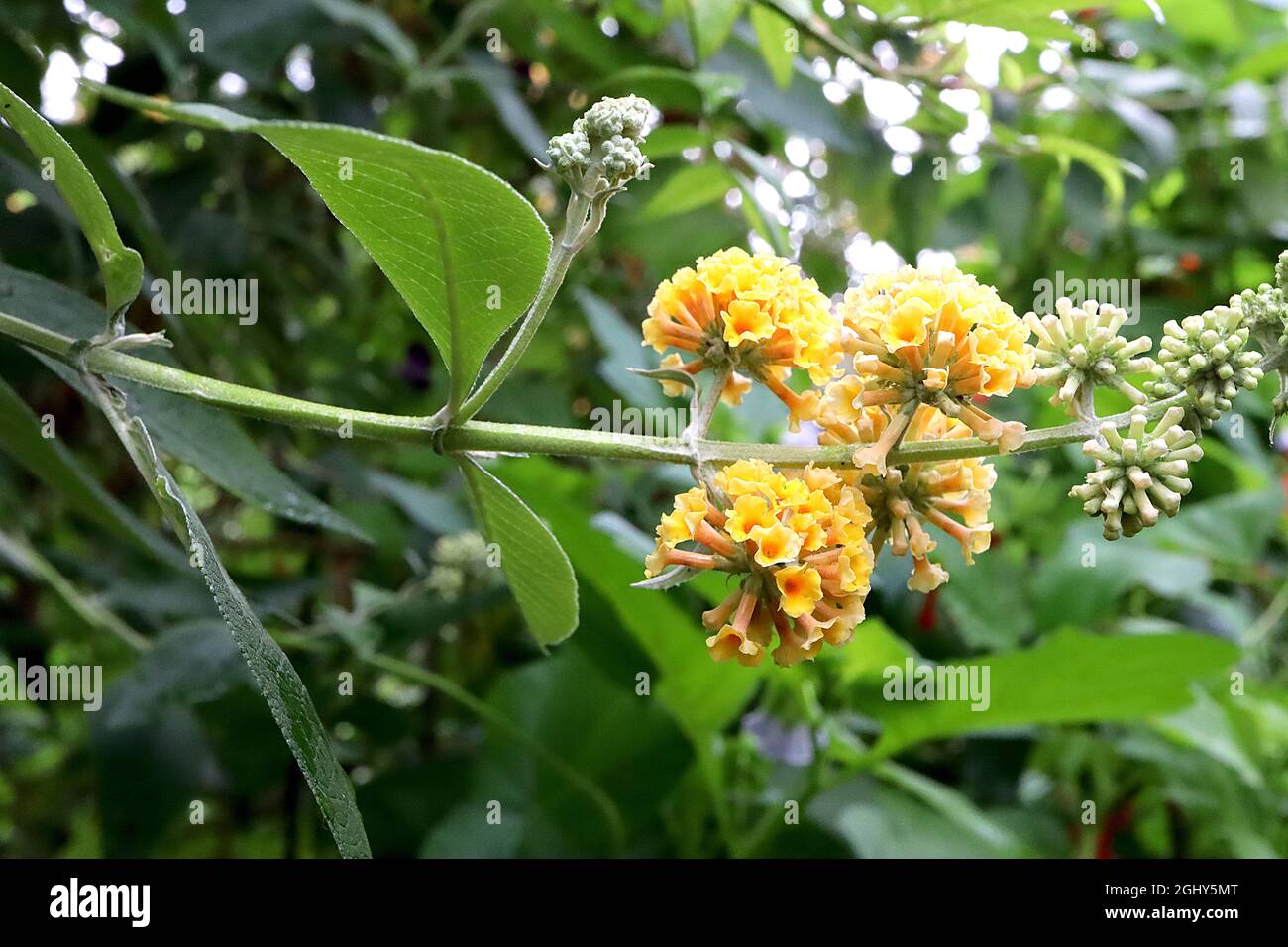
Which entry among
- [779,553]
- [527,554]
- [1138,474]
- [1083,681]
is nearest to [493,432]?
[527,554]

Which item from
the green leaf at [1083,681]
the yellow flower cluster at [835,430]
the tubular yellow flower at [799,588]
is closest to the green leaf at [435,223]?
the yellow flower cluster at [835,430]

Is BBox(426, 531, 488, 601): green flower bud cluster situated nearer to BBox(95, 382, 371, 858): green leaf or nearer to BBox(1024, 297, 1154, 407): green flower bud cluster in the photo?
BBox(95, 382, 371, 858): green leaf

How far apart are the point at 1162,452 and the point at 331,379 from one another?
151 centimetres

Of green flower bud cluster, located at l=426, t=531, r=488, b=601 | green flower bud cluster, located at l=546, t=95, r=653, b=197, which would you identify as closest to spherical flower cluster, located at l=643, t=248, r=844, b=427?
green flower bud cluster, located at l=546, t=95, r=653, b=197

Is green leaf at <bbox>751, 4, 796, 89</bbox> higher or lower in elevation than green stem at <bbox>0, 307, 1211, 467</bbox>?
higher

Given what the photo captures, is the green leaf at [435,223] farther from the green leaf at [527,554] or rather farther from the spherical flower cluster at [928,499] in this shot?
the spherical flower cluster at [928,499]

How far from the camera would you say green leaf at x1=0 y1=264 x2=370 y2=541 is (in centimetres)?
96

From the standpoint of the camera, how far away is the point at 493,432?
2.65ft

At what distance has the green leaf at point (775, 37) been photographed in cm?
123

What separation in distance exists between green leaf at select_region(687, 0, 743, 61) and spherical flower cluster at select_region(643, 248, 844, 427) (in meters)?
0.42

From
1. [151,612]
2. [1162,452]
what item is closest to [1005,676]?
[1162,452]

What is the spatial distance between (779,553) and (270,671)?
0.33 metres

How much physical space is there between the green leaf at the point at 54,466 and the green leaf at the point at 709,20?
745mm
